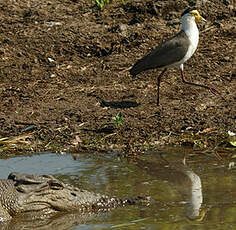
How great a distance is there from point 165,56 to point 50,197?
3.48 metres

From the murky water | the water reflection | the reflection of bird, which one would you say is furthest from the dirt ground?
the water reflection

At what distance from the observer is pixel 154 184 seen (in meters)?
7.57

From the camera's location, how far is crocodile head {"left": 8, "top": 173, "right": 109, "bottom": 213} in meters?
6.96

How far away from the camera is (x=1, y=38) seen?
11570 millimetres

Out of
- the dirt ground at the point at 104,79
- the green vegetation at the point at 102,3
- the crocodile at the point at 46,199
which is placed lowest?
the crocodile at the point at 46,199

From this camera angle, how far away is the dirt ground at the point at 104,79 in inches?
356

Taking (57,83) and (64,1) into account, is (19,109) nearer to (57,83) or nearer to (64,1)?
(57,83)

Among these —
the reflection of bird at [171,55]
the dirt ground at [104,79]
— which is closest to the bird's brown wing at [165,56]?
the reflection of bird at [171,55]

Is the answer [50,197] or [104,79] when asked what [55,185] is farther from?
[104,79]

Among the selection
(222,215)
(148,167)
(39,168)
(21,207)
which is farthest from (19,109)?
(222,215)

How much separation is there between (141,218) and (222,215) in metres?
0.66

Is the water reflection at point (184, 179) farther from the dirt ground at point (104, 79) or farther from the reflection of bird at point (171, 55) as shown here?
the reflection of bird at point (171, 55)

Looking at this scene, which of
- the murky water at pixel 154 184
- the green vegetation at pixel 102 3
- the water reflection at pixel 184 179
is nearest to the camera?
the murky water at pixel 154 184

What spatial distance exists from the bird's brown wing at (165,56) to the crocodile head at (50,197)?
3.28 meters
